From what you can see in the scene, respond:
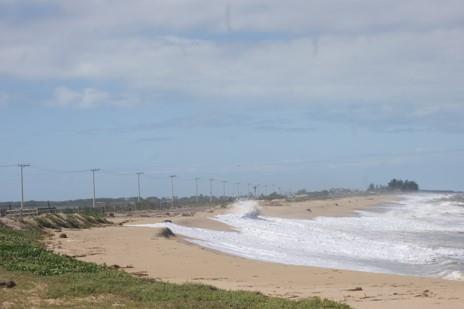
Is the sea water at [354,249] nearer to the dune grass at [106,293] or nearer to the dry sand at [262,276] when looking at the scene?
the dry sand at [262,276]

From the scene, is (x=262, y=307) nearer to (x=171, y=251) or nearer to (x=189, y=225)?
(x=171, y=251)

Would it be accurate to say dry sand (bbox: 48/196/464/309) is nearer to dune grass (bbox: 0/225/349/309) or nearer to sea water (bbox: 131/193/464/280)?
dune grass (bbox: 0/225/349/309)

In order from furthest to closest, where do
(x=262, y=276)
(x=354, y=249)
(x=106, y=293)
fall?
(x=354, y=249), (x=262, y=276), (x=106, y=293)

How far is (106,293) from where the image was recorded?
15000mm

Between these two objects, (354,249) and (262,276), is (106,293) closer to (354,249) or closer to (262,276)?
(262,276)

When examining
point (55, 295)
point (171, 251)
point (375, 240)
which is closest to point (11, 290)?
point (55, 295)

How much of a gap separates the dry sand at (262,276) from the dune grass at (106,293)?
2.04 metres

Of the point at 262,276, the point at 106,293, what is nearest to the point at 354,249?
the point at 262,276

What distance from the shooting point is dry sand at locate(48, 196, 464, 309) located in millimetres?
16422

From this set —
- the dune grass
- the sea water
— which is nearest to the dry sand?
the dune grass

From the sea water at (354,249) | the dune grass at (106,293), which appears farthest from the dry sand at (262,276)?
the sea water at (354,249)

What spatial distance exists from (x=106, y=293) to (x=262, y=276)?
7196mm

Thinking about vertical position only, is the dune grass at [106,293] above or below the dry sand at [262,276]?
above

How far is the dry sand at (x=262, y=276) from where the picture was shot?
16.4 meters
